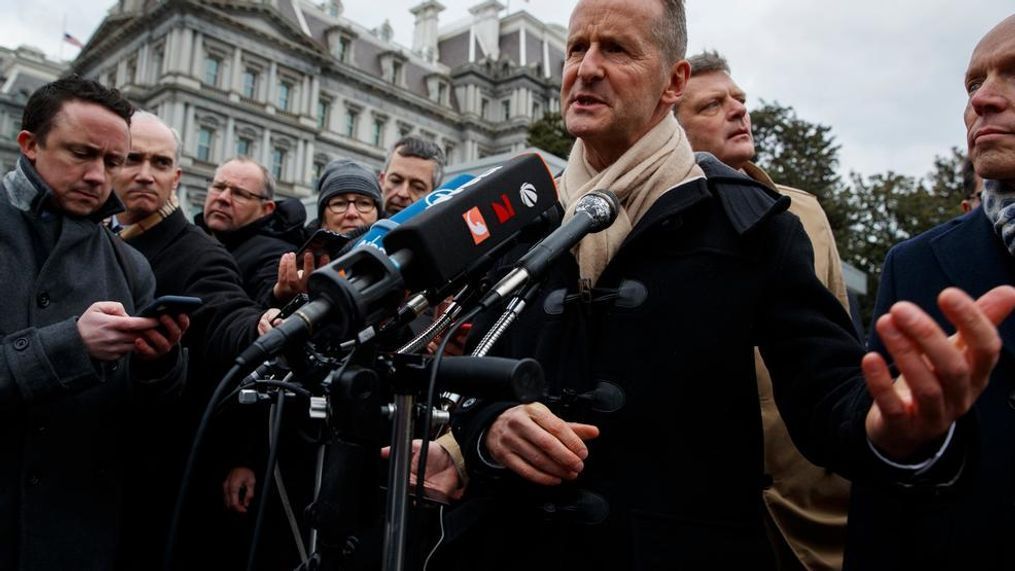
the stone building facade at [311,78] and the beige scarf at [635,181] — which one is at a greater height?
the stone building facade at [311,78]

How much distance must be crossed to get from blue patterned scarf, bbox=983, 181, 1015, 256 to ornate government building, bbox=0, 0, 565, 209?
137ft

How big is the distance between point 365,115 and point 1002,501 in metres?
51.6

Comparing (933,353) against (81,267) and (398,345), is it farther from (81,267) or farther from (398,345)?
(81,267)

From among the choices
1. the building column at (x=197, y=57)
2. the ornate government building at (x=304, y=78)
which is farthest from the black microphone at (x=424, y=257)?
the building column at (x=197, y=57)

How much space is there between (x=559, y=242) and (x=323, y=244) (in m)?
1.86

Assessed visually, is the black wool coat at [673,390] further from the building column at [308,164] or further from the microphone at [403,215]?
the building column at [308,164]

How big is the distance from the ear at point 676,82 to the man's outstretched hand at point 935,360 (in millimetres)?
1139

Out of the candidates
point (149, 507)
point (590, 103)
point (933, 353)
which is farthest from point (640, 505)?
point (149, 507)

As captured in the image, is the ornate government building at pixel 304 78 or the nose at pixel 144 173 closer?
the nose at pixel 144 173

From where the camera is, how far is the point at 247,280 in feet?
13.8

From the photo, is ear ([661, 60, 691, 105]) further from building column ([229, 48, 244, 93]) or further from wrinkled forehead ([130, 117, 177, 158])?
building column ([229, 48, 244, 93])

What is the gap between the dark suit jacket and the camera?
175 centimetres

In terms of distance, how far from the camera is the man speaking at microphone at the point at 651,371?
Answer: 1.64m

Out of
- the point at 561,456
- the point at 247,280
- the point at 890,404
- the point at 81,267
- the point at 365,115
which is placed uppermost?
the point at 365,115
